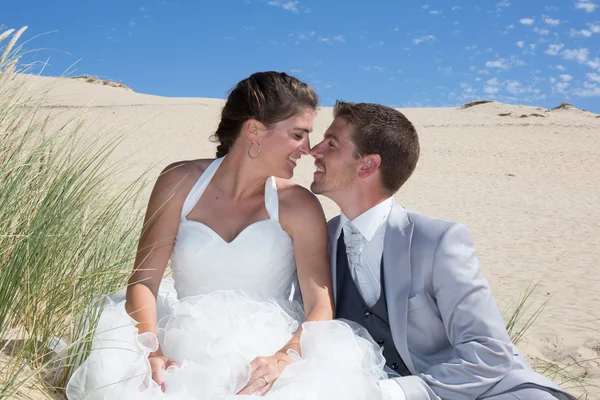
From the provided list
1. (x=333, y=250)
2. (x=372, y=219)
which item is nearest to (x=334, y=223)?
(x=333, y=250)

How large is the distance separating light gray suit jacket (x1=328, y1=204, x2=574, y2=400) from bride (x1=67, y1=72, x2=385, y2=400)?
205 millimetres

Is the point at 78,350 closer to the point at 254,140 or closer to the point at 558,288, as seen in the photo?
the point at 254,140

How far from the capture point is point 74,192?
3.03m

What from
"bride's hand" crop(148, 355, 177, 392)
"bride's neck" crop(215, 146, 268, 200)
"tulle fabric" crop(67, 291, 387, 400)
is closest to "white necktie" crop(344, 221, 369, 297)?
"tulle fabric" crop(67, 291, 387, 400)

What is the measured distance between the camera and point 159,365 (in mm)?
2557

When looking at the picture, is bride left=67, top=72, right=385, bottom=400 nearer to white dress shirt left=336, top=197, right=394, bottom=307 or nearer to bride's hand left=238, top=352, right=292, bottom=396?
bride's hand left=238, top=352, right=292, bottom=396

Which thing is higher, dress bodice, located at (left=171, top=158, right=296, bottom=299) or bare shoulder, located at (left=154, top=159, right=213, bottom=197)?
bare shoulder, located at (left=154, top=159, right=213, bottom=197)

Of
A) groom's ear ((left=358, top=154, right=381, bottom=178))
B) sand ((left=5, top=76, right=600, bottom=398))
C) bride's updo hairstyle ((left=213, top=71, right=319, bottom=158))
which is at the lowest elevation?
sand ((left=5, top=76, right=600, bottom=398))

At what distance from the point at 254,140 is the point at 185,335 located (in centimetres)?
104

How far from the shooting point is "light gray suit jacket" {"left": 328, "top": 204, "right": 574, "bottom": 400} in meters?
2.57

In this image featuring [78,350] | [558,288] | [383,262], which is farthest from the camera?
[558,288]

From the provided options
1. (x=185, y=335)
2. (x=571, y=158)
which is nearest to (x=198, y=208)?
(x=185, y=335)

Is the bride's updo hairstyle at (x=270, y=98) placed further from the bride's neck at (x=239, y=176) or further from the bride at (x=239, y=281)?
the bride's neck at (x=239, y=176)

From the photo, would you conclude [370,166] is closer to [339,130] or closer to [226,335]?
[339,130]
